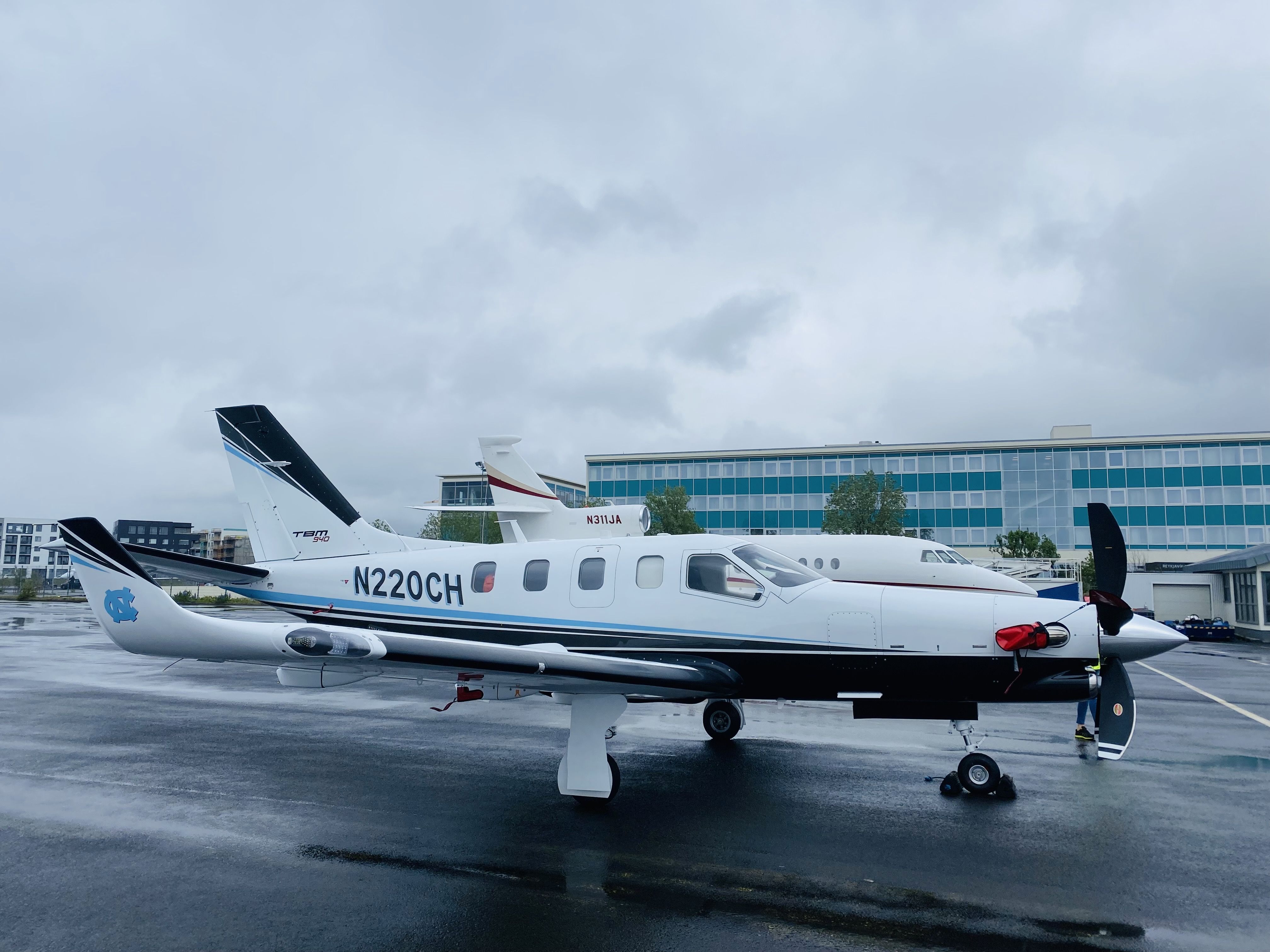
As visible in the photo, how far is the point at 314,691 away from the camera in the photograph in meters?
17.7

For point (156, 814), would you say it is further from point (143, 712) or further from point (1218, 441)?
point (1218, 441)

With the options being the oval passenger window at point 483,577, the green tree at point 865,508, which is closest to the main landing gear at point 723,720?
the oval passenger window at point 483,577

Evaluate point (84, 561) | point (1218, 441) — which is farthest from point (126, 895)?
point (1218, 441)

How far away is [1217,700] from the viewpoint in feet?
53.6

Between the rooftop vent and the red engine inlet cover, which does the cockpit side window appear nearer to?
the red engine inlet cover

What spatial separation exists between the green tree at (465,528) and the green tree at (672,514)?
44.3ft

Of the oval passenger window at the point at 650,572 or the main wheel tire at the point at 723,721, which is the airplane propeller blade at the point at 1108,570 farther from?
the main wheel tire at the point at 723,721

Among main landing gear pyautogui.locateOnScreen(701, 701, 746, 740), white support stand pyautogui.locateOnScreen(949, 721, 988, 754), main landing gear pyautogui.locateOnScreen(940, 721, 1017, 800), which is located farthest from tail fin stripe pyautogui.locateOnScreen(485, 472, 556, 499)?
main landing gear pyautogui.locateOnScreen(940, 721, 1017, 800)

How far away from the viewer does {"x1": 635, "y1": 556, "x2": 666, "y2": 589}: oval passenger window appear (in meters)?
9.38

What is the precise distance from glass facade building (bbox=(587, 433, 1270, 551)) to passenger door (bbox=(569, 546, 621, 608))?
55636 mm

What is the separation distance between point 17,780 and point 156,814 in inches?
111

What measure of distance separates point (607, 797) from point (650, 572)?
2.60m

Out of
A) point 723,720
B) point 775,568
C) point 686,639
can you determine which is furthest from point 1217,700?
point 686,639

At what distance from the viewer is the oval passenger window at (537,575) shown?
32.9ft
